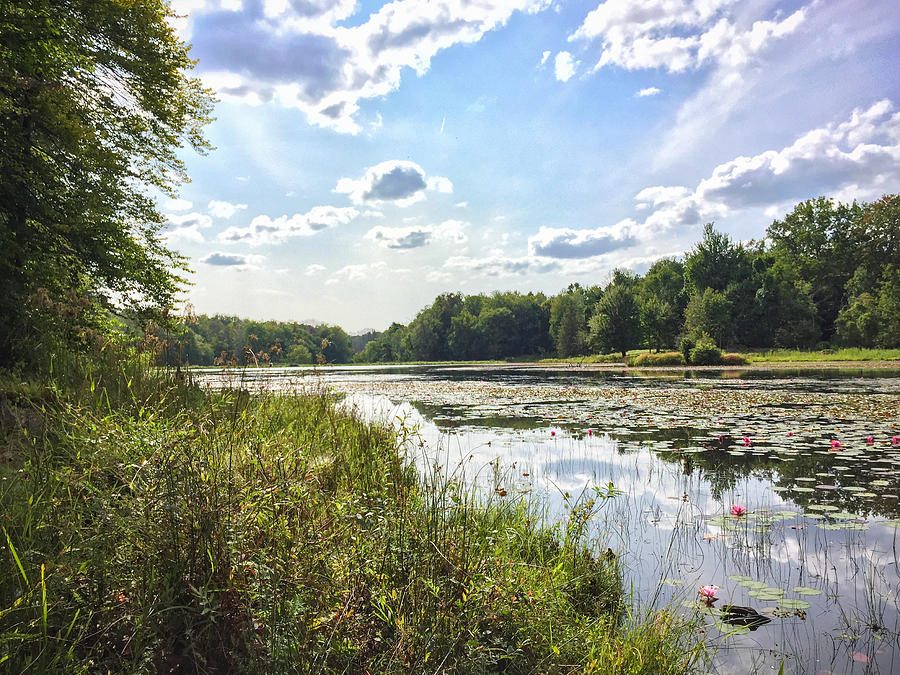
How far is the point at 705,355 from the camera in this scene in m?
38.0

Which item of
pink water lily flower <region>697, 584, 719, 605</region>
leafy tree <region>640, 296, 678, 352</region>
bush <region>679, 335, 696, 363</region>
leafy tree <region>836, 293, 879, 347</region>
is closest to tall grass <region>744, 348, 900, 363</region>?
leafy tree <region>836, 293, 879, 347</region>

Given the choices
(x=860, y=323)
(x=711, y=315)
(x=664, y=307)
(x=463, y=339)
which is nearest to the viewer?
(x=860, y=323)

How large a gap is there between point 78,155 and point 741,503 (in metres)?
13.0

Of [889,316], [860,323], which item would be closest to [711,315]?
[860,323]

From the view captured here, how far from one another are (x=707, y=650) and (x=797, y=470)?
492cm

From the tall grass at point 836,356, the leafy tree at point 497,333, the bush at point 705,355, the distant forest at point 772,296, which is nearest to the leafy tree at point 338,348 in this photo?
the distant forest at point 772,296

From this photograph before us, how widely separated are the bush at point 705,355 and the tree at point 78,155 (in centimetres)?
3724

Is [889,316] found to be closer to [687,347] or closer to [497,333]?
[687,347]

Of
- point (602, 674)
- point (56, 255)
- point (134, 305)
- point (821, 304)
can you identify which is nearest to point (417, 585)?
point (602, 674)

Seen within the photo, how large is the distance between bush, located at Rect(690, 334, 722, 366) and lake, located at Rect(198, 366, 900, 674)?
1100 inches

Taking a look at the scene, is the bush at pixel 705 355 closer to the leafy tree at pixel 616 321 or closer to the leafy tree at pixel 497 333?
the leafy tree at pixel 616 321

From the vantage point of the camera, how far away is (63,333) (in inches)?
304

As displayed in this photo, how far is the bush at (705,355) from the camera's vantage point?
124 feet

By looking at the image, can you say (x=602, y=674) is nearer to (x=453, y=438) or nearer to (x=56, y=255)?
(x=453, y=438)
